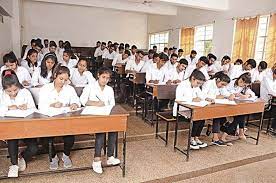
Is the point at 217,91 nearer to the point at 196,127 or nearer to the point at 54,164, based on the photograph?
the point at 196,127

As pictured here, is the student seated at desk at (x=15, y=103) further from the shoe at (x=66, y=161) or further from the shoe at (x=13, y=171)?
the shoe at (x=66, y=161)

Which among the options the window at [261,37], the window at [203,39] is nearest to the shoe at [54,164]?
the window at [261,37]

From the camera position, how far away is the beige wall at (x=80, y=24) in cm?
1062

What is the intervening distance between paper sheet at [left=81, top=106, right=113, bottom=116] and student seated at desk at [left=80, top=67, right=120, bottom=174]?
0.11 metres

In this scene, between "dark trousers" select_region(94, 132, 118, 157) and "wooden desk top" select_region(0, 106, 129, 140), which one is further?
"dark trousers" select_region(94, 132, 118, 157)

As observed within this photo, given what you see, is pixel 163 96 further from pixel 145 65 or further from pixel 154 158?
pixel 145 65

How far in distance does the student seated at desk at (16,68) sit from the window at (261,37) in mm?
5728

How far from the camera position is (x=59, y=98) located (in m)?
2.61

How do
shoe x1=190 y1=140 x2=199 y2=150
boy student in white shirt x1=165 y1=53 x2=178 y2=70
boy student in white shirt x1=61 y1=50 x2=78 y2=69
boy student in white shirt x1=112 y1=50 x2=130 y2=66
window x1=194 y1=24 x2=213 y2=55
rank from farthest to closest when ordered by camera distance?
window x1=194 y1=24 x2=213 y2=55 → boy student in white shirt x1=112 y1=50 x2=130 y2=66 → boy student in white shirt x1=165 y1=53 x2=178 y2=70 → boy student in white shirt x1=61 y1=50 x2=78 y2=69 → shoe x1=190 y1=140 x2=199 y2=150

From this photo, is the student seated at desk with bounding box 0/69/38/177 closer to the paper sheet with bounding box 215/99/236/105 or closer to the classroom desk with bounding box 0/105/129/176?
the classroom desk with bounding box 0/105/129/176

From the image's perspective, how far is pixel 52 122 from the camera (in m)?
2.16

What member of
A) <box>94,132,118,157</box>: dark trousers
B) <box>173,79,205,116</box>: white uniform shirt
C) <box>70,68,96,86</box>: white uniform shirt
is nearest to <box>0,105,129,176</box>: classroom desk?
<box>94,132,118,157</box>: dark trousers

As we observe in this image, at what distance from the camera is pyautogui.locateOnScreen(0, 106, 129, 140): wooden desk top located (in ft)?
6.70

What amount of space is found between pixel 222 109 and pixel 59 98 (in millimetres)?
1912
